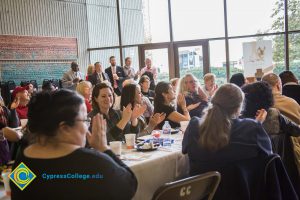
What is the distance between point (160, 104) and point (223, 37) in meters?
5.98

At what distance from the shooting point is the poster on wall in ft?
28.6

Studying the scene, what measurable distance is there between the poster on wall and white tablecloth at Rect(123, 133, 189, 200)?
634 cm

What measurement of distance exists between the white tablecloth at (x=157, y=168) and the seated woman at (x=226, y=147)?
324mm

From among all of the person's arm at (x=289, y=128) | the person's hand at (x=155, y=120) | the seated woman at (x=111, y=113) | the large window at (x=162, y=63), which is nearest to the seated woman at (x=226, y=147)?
the person's arm at (x=289, y=128)

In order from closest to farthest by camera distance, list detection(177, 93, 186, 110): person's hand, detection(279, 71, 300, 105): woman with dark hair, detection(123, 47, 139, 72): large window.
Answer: detection(177, 93, 186, 110): person's hand, detection(279, 71, 300, 105): woman with dark hair, detection(123, 47, 139, 72): large window

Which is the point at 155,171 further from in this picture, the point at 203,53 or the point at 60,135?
the point at 203,53

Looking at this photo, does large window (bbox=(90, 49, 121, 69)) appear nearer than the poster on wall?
No

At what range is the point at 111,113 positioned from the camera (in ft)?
11.9

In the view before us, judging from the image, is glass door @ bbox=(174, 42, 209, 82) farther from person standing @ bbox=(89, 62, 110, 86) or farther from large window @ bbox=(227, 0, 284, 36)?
person standing @ bbox=(89, 62, 110, 86)

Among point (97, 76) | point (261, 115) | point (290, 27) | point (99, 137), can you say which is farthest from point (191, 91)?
point (290, 27)

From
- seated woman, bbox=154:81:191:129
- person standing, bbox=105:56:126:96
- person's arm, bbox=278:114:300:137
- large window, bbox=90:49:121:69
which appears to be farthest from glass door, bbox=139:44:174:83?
person's arm, bbox=278:114:300:137

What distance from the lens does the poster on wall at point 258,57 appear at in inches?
343

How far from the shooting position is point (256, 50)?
883cm

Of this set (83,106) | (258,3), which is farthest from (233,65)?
(83,106)
